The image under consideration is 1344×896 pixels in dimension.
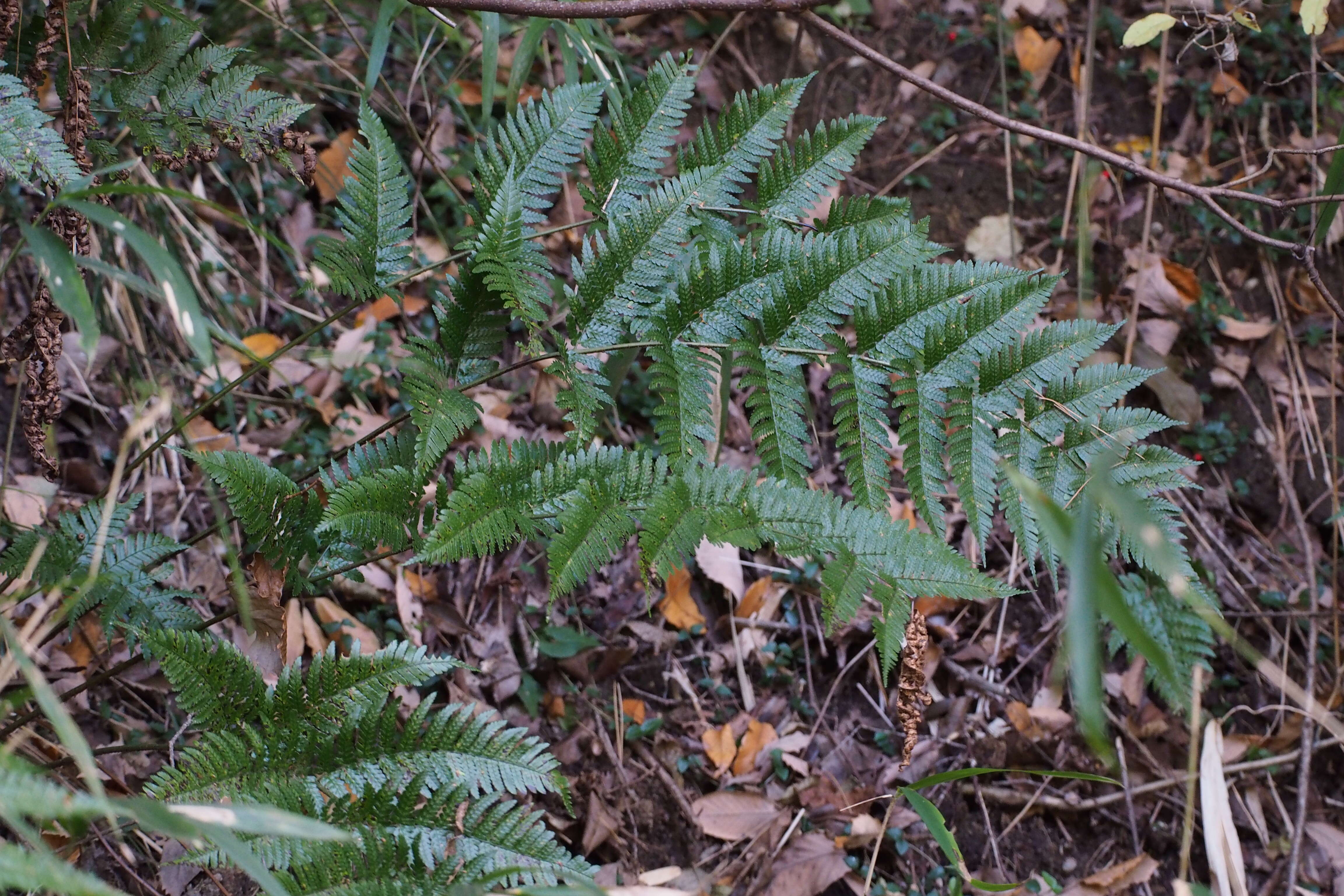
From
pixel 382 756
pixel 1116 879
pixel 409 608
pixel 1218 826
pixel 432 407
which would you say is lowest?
pixel 1116 879

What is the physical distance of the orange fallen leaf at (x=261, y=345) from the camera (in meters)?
2.51

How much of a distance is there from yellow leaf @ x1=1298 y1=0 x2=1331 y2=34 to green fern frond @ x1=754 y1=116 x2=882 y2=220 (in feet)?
2.94

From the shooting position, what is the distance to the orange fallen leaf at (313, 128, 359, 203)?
278 cm

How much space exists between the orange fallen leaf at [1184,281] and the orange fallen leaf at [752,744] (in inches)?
77.4

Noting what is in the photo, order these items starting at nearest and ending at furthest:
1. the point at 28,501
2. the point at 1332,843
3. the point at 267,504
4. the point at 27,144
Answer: the point at 27,144 < the point at 267,504 < the point at 28,501 < the point at 1332,843

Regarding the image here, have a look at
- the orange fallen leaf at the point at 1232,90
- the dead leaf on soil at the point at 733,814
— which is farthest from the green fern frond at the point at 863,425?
the orange fallen leaf at the point at 1232,90

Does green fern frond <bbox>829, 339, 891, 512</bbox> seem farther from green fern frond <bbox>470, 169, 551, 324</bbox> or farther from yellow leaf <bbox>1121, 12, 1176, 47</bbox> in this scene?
yellow leaf <bbox>1121, 12, 1176, 47</bbox>

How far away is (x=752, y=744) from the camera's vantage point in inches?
89.7

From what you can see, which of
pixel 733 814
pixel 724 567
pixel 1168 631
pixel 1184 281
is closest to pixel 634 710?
pixel 733 814

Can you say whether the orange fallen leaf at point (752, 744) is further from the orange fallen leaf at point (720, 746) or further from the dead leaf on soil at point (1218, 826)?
the dead leaf on soil at point (1218, 826)

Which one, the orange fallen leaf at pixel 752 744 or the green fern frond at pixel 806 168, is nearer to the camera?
the green fern frond at pixel 806 168

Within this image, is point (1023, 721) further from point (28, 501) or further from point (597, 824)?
point (28, 501)

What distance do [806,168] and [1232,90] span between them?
2.58 meters

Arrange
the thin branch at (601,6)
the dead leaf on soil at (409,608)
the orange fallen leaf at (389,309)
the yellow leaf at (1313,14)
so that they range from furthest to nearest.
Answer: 1. the orange fallen leaf at (389,309)
2. the dead leaf on soil at (409,608)
3. the yellow leaf at (1313,14)
4. the thin branch at (601,6)
